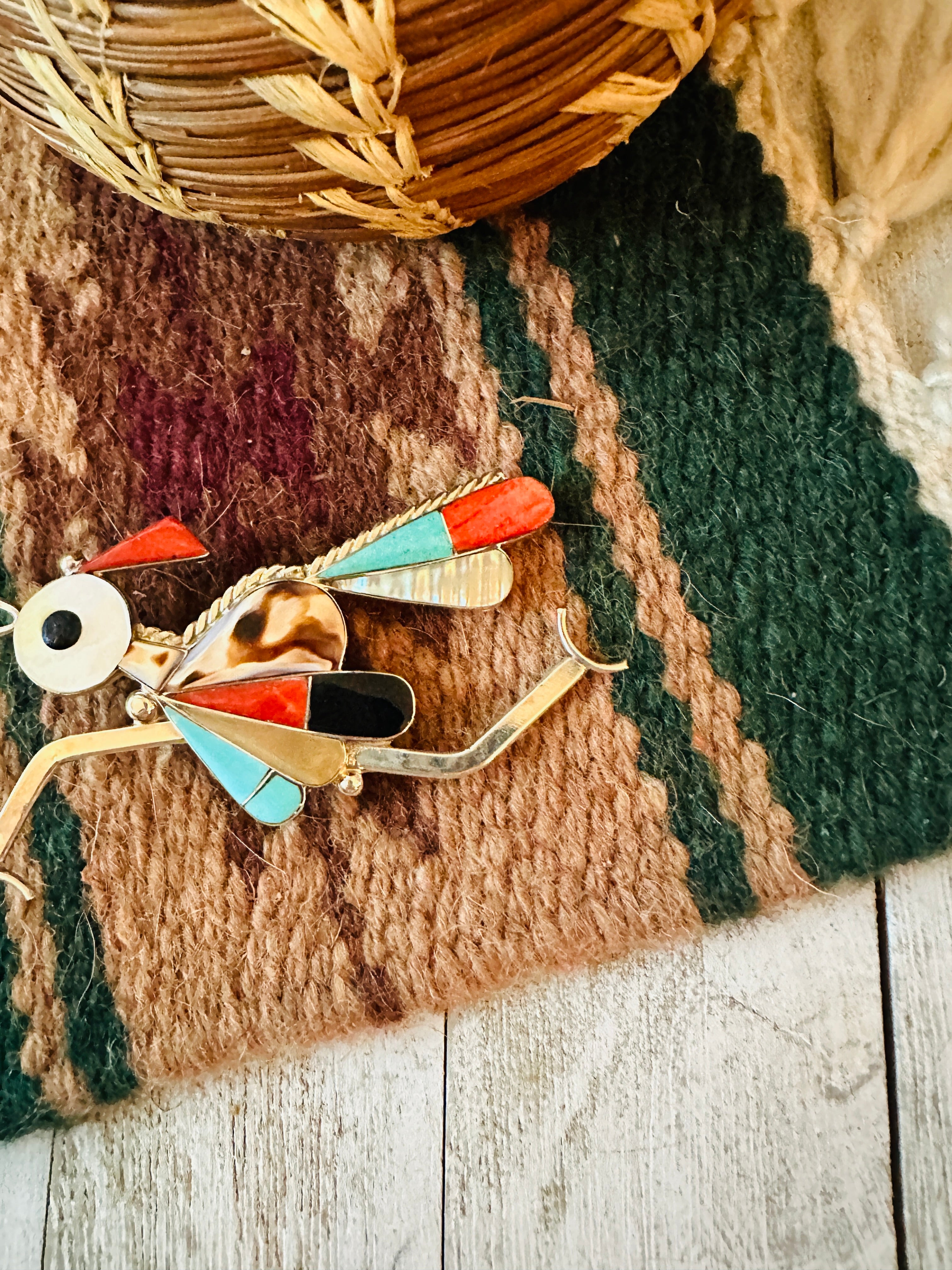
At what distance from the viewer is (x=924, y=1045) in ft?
1.26

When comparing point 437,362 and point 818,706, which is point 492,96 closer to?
point 437,362

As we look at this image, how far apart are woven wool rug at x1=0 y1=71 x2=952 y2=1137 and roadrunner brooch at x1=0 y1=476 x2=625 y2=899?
0.08 feet

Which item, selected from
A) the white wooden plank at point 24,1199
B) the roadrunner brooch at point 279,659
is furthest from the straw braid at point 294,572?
the white wooden plank at point 24,1199

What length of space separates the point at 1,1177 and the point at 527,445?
361mm

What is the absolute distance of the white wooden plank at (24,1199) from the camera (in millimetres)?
384

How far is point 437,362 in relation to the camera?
40 centimetres

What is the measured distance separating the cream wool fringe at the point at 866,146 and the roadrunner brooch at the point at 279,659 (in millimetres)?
152

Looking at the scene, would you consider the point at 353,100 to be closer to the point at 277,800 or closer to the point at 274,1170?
the point at 277,800

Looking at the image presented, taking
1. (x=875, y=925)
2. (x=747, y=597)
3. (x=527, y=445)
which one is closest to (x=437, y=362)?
(x=527, y=445)

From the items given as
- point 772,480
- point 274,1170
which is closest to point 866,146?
point 772,480

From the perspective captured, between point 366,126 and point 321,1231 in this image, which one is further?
point 321,1231

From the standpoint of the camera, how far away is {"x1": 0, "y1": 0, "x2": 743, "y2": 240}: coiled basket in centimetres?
26

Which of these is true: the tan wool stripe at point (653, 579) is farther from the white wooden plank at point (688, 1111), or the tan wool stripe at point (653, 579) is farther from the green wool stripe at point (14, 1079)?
the green wool stripe at point (14, 1079)

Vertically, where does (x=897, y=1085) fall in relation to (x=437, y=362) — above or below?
below
